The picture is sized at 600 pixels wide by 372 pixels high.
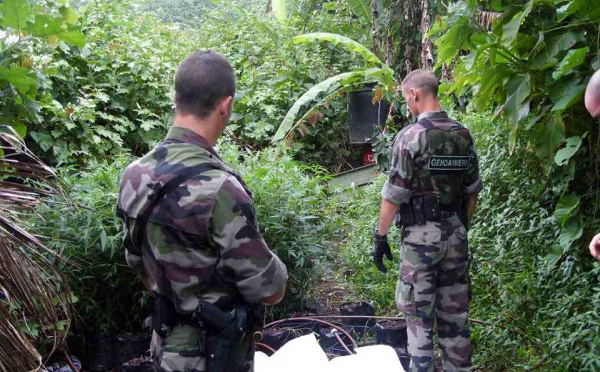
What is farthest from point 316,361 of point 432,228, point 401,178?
point 401,178

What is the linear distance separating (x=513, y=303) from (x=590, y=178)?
3.53ft

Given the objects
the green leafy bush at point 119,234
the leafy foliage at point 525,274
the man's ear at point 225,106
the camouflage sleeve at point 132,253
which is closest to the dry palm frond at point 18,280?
the camouflage sleeve at point 132,253

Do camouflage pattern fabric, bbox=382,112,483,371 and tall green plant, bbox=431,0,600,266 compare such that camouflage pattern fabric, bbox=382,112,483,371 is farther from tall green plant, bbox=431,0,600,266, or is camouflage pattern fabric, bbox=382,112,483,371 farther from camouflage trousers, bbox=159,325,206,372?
camouflage trousers, bbox=159,325,206,372

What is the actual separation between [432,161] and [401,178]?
234 millimetres

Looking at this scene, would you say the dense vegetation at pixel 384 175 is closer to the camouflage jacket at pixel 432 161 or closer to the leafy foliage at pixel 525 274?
the leafy foliage at pixel 525 274

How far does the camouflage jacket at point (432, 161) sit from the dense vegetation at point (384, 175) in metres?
0.38

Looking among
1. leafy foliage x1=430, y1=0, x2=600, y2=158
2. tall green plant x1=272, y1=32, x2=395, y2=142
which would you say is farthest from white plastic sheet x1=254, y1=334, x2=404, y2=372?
tall green plant x1=272, y1=32, x2=395, y2=142

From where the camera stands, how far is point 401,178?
4.20 metres

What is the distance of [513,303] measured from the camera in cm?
468

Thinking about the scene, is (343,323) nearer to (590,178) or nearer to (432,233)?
(432,233)

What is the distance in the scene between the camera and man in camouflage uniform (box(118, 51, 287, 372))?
2.28 metres

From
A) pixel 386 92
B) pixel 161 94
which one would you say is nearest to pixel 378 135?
pixel 386 92

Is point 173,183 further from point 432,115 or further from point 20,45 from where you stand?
point 432,115

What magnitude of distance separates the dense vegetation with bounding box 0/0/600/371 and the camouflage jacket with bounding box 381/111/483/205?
0.38m
